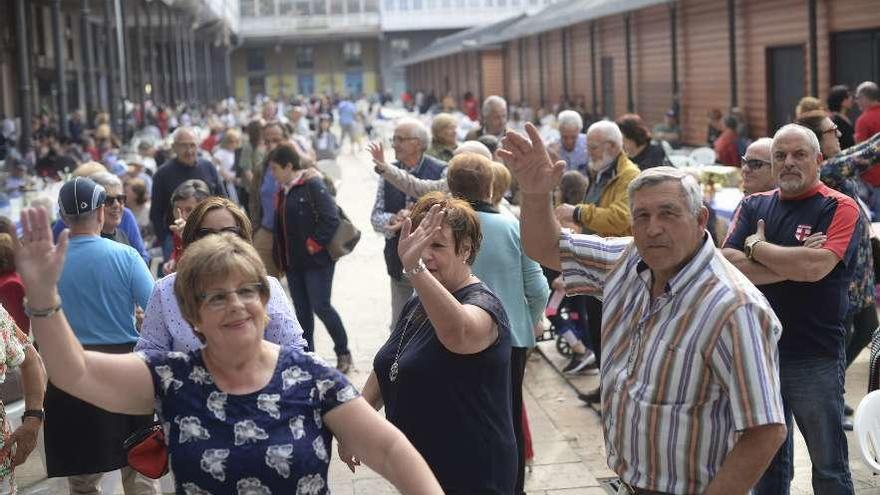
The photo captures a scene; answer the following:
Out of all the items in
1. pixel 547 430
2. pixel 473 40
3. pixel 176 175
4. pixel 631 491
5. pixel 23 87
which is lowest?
pixel 547 430

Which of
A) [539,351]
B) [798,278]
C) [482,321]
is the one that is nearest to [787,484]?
[798,278]

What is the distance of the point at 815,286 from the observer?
507 centimetres

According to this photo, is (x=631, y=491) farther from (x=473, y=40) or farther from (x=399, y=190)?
(x=473, y=40)

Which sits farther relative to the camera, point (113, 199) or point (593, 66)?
point (593, 66)

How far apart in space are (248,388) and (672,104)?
858 inches

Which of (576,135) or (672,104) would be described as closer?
(576,135)

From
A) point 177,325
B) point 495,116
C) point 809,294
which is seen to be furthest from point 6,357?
point 495,116

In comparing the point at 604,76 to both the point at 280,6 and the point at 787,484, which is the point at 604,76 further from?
the point at 280,6

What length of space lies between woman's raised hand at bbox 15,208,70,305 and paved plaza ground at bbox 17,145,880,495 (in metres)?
2.90

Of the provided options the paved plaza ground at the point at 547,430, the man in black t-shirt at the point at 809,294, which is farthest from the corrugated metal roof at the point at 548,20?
the man in black t-shirt at the point at 809,294

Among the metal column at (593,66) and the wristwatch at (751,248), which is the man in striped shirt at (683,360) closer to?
the wristwatch at (751,248)

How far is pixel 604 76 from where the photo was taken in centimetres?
3038

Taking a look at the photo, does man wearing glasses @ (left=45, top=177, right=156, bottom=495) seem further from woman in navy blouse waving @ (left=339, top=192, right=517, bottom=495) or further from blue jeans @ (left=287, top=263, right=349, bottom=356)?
blue jeans @ (left=287, top=263, right=349, bottom=356)

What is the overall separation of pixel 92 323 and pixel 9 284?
641mm
